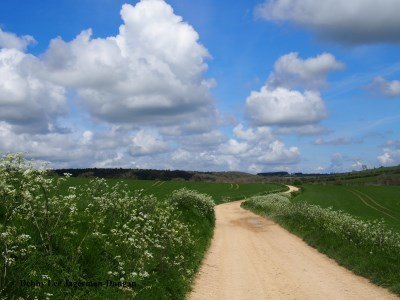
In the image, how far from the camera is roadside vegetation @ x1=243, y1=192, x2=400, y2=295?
15.3 metres

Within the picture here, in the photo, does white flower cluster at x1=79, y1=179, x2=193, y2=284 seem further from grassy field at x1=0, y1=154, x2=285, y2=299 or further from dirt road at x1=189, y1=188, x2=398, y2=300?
dirt road at x1=189, y1=188, x2=398, y2=300

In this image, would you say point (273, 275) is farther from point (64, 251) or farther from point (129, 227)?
point (64, 251)

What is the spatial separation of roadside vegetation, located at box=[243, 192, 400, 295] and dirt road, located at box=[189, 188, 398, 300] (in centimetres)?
50

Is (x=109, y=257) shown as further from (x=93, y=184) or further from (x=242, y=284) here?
(x=242, y=284)

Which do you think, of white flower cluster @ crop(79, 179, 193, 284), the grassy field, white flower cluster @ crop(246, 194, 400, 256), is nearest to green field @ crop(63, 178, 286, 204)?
white flower cluster @ crop(246, 194, 400, 256)

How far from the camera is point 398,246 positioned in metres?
17.6

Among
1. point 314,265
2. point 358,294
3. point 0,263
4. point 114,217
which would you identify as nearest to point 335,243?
point 314,265

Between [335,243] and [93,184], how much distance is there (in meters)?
12.8

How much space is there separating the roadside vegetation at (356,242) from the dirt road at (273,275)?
1.64 ft

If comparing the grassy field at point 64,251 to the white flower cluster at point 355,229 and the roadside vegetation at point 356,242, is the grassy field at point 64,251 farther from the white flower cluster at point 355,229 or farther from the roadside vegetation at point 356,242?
the white flower cluster at point 355,229

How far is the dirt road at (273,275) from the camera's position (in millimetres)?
13180

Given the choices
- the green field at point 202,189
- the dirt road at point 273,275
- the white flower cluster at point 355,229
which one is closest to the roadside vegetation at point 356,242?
the white flower cluster at point 355,229

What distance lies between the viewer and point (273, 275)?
52.0 ft

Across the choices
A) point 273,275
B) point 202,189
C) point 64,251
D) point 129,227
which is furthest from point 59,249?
point 202,189
